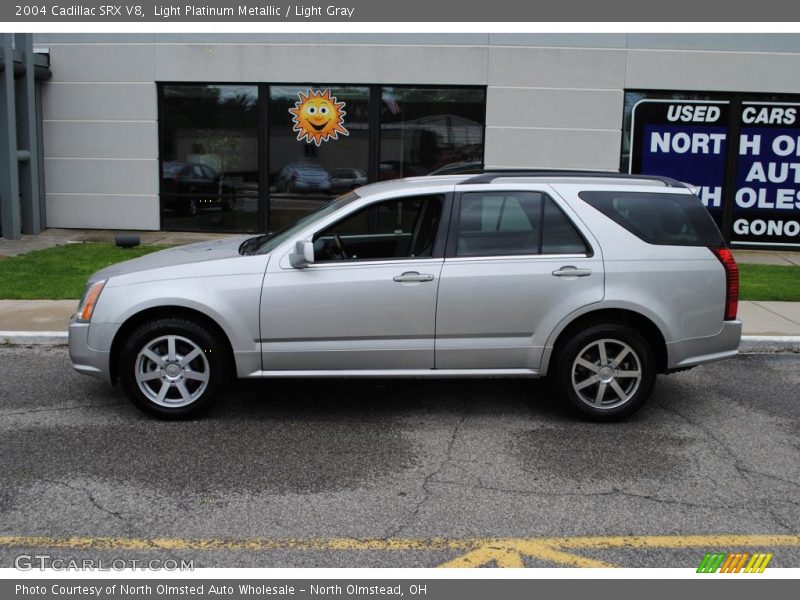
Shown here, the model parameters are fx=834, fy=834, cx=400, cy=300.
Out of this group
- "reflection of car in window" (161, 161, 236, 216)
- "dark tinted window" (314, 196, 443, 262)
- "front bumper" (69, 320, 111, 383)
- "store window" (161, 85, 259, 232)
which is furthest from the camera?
"reflection of car in window" (161, 161, 236, 216)

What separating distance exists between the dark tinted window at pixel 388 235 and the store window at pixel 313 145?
28.3 feet

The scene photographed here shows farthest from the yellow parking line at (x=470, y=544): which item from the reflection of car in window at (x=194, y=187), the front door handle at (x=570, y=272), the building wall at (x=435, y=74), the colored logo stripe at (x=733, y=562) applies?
the reflection of car in window at (x=194, y=187)

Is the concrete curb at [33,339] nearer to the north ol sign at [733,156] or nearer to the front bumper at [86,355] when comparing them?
the front bumper at [86,355]

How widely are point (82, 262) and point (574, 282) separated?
868cm

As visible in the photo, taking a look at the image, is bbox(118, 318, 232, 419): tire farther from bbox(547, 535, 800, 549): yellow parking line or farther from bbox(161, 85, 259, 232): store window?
bbox(161, 85, 259, 232): store window

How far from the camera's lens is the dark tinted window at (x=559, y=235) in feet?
20.2

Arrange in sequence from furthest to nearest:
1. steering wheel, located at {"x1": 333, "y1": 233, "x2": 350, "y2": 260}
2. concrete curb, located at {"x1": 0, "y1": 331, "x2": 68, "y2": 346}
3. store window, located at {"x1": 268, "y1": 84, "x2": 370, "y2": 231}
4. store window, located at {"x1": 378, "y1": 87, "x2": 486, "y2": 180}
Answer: store window, located at {"x1": 268, "y1": 84, "x2": 370, "y2": 231}
store window, located at {"x1": 378, "y1": 87, "x2": 486, "y2": 180}
concrete curb, located at {"x1": 0, "y1": 331, "x2": 68, "y2": 346}
steering wheel, located at {"x1": 333, "y1": 233, "x2": 350, "y2": 260}

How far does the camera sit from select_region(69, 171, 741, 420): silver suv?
5941mm

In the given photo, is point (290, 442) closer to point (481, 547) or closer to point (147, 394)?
point (147, 394)

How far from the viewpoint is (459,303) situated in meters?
6.00

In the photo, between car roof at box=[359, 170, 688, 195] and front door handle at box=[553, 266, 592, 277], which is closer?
front door handle at box=[553, 266, 592, 277]

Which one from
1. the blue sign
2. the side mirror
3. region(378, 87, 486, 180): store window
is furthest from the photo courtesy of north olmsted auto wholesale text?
region(378, 87, 486, 180): store window

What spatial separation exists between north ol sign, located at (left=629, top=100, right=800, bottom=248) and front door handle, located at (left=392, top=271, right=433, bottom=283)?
10.5 m

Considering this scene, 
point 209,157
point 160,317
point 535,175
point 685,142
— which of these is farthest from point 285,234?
point 685,142
